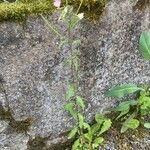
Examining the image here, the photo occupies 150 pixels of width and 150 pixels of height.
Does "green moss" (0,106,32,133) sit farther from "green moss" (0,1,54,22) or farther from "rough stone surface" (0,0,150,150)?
"green moss" (0,1,54,22)

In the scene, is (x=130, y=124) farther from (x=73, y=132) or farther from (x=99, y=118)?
(x=73, y=132)

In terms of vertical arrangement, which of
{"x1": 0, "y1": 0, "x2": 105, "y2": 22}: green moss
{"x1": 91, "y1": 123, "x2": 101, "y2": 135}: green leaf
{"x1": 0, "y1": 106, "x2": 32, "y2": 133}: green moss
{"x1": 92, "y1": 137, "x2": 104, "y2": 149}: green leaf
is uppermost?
{"x1": 0, "y1": 0, "x2": 105, "y2": 22}: green moss

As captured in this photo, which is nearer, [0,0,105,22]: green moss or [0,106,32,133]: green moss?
[0,0,105,22]: green moss

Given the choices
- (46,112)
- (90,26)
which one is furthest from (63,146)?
(90,26)

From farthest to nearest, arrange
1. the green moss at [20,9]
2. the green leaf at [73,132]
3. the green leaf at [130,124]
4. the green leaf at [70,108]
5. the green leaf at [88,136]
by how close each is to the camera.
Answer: the green leaf at [130,124] → the green leaf at [88,136] → the green leaf at [73,132] → the green leaf at [70,108] → the green moss at [20,9]

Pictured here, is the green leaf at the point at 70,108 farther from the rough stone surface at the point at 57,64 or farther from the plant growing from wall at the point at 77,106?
the rough stone surface at the point at 57,64

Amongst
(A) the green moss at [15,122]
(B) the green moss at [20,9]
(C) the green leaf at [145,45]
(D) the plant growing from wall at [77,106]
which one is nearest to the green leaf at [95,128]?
(D) the plant growing from wall at [77,106]

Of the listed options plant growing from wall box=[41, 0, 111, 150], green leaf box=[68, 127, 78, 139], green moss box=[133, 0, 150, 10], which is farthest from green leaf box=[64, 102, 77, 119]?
green moss box=[133, 0, 150, 10]
